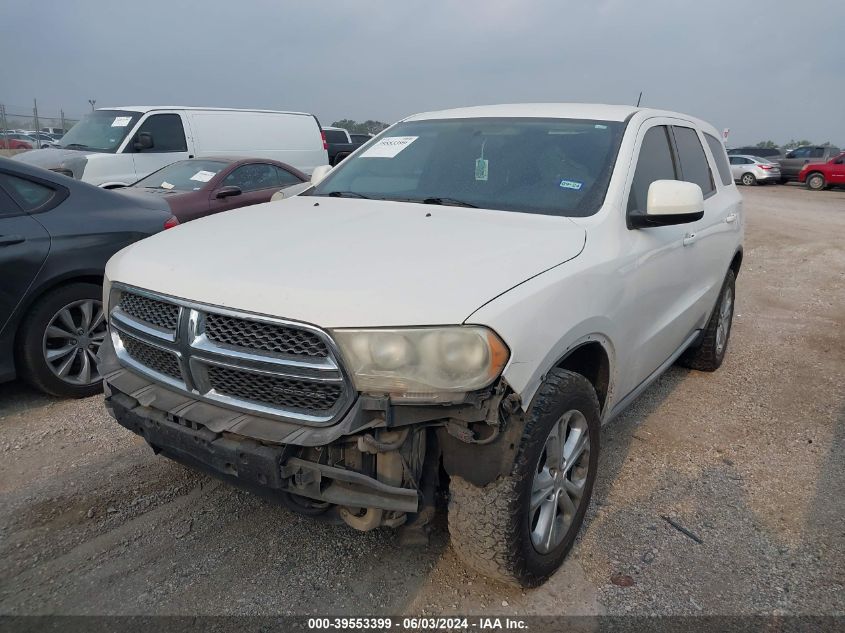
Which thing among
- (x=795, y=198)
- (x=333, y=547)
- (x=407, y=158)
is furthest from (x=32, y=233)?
(x=795, y=198)

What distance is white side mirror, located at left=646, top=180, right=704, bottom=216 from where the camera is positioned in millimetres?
2945

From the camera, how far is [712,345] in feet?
15.9

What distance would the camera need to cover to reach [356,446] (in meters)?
2.16

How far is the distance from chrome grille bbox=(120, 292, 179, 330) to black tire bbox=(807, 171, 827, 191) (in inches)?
1132

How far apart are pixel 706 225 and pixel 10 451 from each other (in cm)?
424

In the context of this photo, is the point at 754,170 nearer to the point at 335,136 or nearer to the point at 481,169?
the point at 335,136

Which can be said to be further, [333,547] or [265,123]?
[265,123]

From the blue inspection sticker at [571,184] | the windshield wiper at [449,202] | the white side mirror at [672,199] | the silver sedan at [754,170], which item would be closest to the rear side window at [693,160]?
the white side mirror at [672,199]

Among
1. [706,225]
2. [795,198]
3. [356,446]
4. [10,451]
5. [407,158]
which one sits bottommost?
[795,198]

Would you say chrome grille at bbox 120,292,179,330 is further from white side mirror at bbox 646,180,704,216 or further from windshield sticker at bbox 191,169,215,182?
windshield sticker at bbox 191,169,215,182

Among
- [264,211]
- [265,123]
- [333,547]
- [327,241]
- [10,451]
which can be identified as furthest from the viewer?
[265,123]

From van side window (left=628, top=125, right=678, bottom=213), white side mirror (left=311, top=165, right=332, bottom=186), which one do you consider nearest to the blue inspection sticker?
van side window (left=628, top=125, right=678, bottom=213)

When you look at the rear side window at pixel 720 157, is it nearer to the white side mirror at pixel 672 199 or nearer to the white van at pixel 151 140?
the white side mirror at pixel 672 199

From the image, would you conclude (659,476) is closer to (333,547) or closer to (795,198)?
(333,547)
